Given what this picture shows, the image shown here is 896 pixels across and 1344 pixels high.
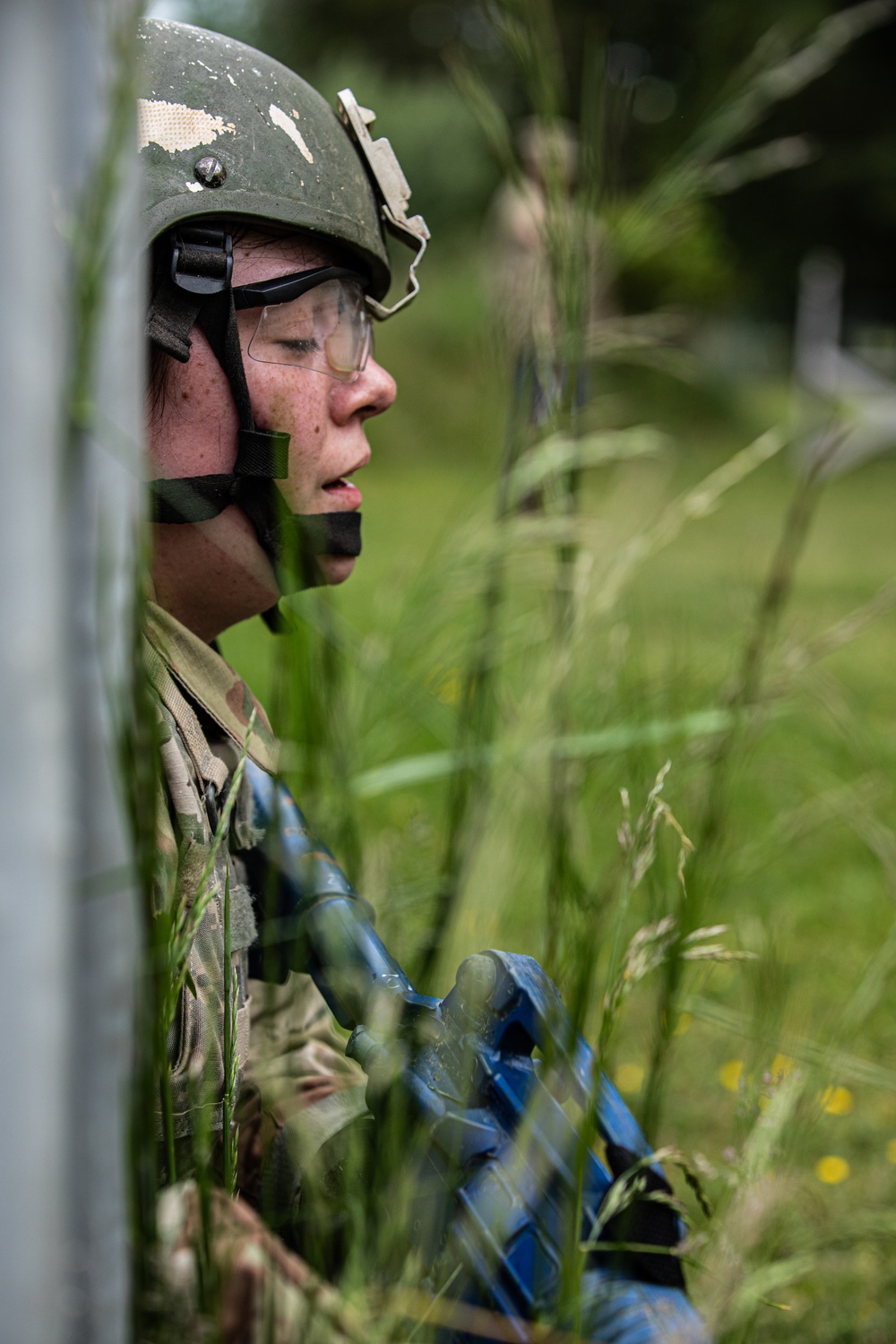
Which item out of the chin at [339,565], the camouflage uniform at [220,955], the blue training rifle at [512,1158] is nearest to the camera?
the blue training rifle at [512,1158]

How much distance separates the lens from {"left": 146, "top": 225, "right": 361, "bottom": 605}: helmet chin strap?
1.18 meters

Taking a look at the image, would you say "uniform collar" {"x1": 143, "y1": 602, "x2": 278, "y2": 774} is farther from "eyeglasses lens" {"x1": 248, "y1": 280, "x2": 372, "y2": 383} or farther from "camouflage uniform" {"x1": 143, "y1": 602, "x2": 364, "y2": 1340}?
"eyeglasses lens" {"x1": 248, "y1": 280, "x2": 372, "y2": 383}

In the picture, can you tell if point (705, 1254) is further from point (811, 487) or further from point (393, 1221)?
point (811, 487)

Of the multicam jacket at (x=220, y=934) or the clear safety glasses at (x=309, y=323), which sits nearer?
the multicam jacket at (x=220, y=934)

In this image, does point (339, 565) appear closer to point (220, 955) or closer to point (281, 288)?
point (281, 288)

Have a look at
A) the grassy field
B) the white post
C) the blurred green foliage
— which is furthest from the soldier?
the blurred green foliage

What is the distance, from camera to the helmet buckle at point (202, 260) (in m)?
1.19

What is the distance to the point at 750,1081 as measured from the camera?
841mm

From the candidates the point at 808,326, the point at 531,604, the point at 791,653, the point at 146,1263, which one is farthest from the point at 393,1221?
the point at 808,326

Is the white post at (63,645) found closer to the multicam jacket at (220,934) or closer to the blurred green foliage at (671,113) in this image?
the multicam jacket at (220,934)

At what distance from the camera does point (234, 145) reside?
1251 millimetres

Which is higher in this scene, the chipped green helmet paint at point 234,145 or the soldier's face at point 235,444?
the chipped green helmet paint at point 234,145

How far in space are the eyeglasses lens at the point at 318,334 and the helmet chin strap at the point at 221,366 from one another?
47mm

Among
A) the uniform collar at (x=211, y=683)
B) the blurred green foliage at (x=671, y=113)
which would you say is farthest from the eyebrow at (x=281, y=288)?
the blurred green foliage at (x=671, y=113)
